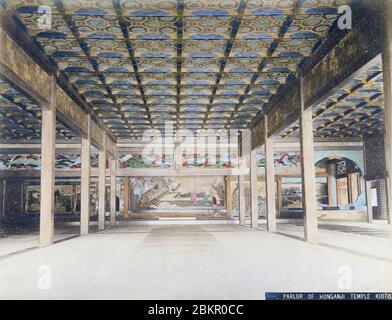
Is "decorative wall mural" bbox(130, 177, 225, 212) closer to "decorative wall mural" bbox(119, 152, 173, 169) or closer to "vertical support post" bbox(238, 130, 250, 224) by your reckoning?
"decorative wall mural" bbox(119, 152, 173, 169)

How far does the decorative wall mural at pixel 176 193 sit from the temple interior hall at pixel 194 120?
4.06 ft

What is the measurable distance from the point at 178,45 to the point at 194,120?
6778 mm

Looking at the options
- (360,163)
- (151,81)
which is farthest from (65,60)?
(360,163)

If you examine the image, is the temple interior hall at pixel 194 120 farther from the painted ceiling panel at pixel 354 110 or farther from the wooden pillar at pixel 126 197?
the wooden pillar at pixel 126 197

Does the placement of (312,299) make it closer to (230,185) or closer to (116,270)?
(116,270)

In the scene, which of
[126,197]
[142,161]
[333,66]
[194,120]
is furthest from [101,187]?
[333,66]

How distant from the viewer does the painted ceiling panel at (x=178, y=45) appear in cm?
637

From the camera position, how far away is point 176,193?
64.5 ft

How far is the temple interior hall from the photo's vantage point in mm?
4898

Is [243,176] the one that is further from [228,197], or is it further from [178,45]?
[178,45]

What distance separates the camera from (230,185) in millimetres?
19500

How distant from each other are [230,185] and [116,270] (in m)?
14.7

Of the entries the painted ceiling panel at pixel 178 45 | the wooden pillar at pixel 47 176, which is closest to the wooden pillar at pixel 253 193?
the painted ceiling panel at pixel 178 45

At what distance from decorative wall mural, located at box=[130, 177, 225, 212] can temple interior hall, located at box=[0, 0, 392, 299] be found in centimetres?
124
